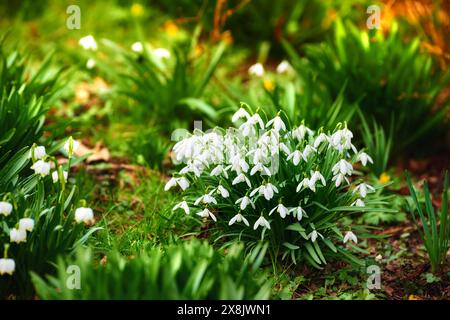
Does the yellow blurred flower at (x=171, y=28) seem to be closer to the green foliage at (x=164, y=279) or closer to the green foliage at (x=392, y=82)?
the green foliage at (x=392, y=82)

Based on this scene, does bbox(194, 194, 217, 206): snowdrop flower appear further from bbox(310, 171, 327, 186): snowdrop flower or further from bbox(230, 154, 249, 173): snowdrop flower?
bbox(310, 171, 327, 186): snowdrop flower

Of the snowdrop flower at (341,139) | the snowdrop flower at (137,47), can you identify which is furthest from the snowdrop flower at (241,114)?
the snowdrop flower at (137,47)

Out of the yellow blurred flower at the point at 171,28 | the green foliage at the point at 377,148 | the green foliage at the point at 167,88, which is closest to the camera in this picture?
the green foliage at the point at 377,148

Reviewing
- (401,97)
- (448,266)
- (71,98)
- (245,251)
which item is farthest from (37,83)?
(448,266)

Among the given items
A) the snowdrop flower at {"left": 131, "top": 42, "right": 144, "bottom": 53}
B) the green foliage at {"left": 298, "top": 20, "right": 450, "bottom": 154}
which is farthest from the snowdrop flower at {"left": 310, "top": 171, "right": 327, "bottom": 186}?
the snowdrop flower at {"left": 131, "top": 42, "right": 144, "bottom": 53}

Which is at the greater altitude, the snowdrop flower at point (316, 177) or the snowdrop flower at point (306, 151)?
the snowdrop flower at point (306, 151)

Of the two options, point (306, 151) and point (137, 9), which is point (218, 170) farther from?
point (137, 9)
